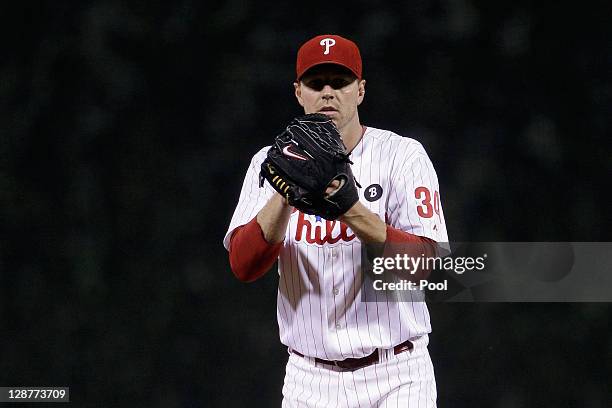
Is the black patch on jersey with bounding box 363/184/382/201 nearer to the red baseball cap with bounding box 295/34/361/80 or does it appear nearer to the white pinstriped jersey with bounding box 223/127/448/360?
the white pinstriped jersey with bounding box 223/127/448/360

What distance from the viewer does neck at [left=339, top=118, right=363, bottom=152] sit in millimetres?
1859

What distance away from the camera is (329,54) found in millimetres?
1817

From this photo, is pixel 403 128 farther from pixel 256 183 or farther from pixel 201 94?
pixel 256 183

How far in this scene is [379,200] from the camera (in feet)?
5.87

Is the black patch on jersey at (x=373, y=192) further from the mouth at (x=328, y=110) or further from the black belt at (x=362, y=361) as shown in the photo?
the black belt at (x=362, y=361)

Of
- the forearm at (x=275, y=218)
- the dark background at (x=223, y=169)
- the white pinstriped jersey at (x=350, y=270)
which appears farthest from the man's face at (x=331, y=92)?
the dark background at (x=223, y=169)

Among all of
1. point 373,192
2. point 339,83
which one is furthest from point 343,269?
point 339,83

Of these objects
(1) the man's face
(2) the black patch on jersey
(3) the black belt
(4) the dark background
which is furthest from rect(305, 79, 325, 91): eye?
(4) the dark background

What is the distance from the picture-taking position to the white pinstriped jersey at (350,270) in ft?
5.75

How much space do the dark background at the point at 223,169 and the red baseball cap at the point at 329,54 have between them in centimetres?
91

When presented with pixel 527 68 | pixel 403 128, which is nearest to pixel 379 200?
pixel 403 128

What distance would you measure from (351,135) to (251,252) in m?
0.38

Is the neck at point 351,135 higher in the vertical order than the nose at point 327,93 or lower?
lower

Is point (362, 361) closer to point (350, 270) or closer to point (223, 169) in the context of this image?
point (350, 270)
